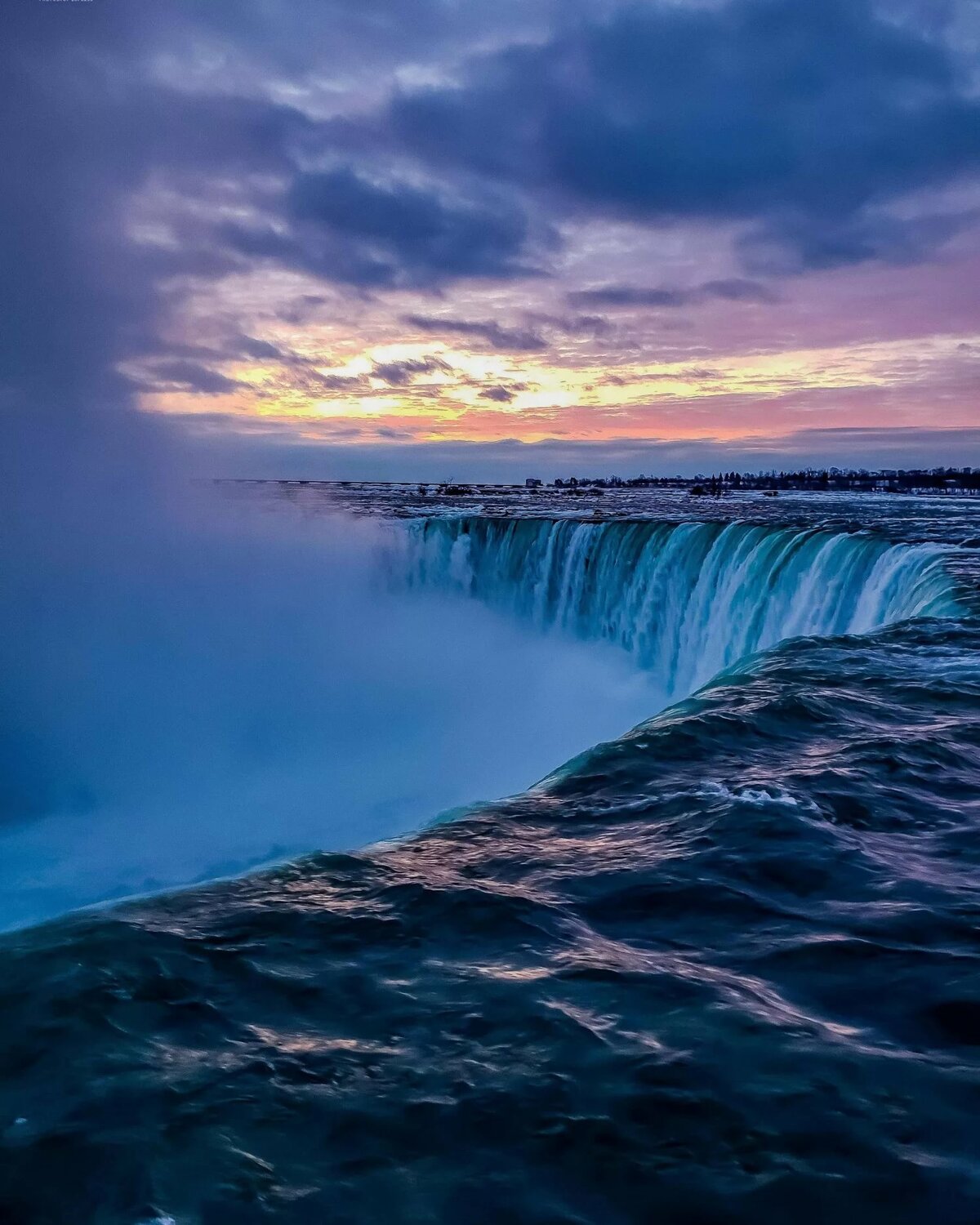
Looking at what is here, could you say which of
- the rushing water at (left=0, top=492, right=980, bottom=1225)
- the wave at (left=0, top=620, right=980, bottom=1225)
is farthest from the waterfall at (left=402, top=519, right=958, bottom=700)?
the wave at (left=0, top=620, right=980, bottom=1225)

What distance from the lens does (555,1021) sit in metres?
3.27

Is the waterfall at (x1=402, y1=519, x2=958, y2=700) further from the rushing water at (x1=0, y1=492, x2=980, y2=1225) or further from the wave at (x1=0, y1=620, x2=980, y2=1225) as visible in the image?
the wave at (x1=0, y1=620, x2=980, y2=1225)

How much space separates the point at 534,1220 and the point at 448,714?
756 inches

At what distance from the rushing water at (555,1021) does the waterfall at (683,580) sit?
8.73 metres

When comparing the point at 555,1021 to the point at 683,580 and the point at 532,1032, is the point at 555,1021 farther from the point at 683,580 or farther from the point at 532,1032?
the point at 683,580

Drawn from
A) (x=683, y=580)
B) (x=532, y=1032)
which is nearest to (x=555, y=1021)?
(x=532, y=1032)

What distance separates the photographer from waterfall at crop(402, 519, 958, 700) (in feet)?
51.2

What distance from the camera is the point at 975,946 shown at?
3824mm

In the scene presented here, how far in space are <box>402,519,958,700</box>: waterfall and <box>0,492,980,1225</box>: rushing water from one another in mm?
8729

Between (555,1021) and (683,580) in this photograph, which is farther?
(683,580)

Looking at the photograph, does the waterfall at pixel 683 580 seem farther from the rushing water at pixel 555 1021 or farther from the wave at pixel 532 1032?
the wave at pixel 532 1032

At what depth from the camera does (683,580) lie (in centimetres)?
2234

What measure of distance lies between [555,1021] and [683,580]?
19.9 metres

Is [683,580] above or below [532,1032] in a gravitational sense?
above
